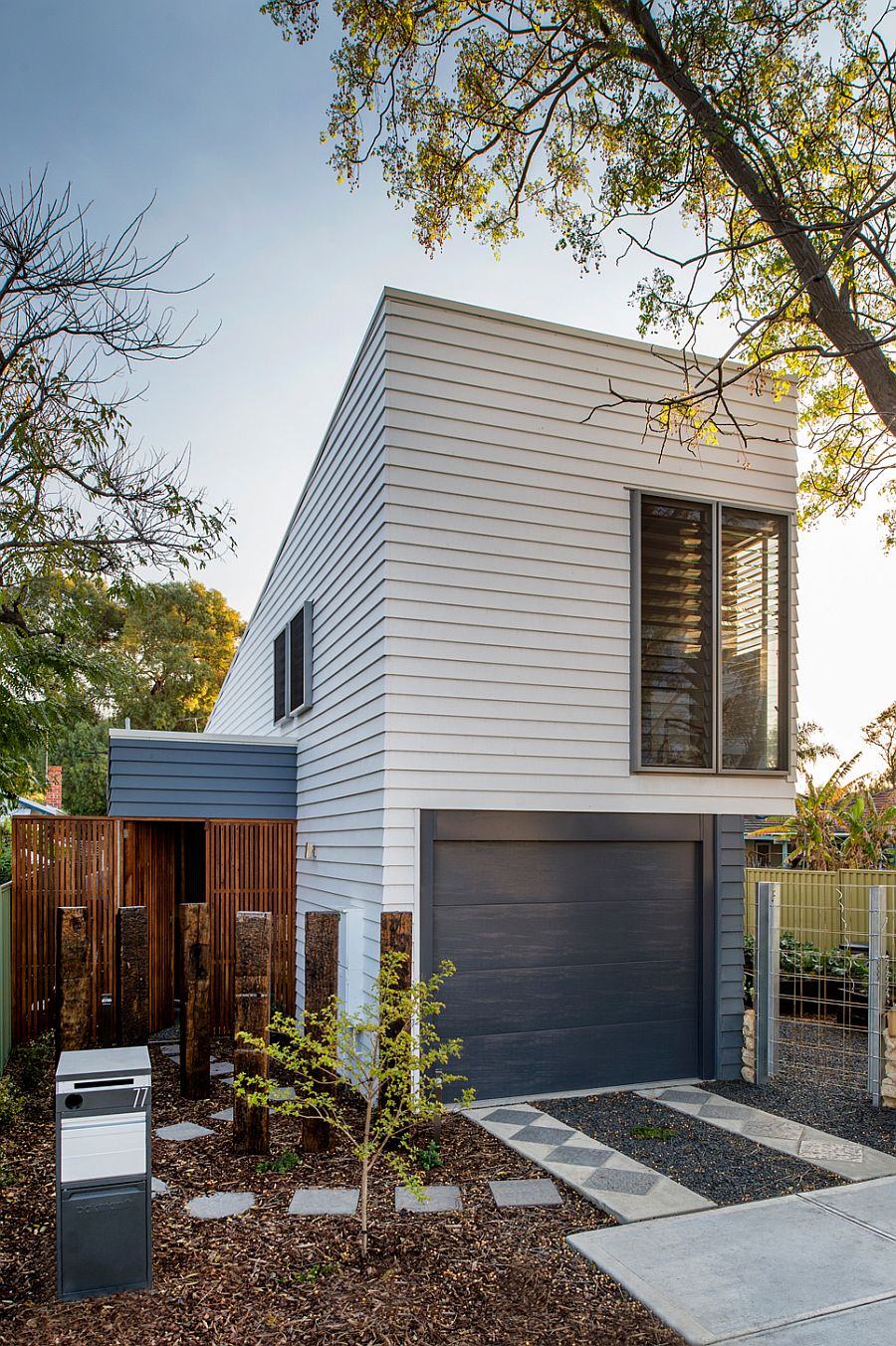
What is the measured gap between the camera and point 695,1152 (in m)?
5.42

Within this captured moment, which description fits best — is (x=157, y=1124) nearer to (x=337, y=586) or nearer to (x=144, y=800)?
(x=144, y=800)

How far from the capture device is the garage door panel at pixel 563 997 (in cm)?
650

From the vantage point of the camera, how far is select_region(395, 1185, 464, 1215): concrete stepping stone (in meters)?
4.52

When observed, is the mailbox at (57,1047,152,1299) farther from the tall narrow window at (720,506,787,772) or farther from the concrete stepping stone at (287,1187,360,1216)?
the tall narrow window at (720,506,787,772)

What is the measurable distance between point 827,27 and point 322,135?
4.09 metres

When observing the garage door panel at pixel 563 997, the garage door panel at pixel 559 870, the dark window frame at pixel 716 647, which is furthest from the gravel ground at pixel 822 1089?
the dark window frame at pixel 716 647

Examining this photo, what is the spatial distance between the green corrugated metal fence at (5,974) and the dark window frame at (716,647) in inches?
208

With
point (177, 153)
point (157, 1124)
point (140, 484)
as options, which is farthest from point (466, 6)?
point (157, 1124)

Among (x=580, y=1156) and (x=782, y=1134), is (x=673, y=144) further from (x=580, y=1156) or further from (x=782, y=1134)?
(x=580, y=1156)

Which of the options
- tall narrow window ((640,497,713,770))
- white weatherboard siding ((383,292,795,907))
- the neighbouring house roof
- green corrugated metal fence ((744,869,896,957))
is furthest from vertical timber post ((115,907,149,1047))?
green corrugated metal fence ((744,869,896,957))

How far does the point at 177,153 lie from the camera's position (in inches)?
310

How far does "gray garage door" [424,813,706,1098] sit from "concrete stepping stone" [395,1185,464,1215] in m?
1.63

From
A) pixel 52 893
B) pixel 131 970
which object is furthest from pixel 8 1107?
pixel 52 893

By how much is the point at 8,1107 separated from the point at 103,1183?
2.55 meters
